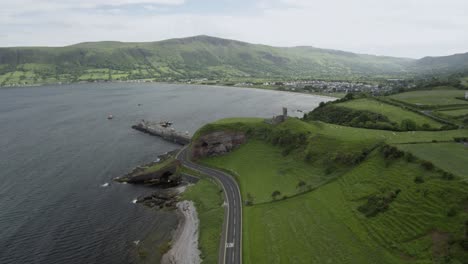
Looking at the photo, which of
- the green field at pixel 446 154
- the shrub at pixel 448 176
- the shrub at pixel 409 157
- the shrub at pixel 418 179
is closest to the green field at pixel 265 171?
the shrub at pixel 409 157

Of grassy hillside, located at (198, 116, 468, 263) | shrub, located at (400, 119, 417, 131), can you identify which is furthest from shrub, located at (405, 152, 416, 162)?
shrub, located at (400, 119, 417, 131)

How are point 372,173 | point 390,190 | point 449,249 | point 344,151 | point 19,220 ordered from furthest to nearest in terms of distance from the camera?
1. point 344,151
2. point 19,220
3. point 372,173
4. point 390,190
5. point 449,249

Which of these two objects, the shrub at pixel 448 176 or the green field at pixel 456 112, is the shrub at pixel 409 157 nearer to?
the shrub at pixel 448 176

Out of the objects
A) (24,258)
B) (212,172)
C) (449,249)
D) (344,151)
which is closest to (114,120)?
(212,172)

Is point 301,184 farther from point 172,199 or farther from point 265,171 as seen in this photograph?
point 172,199

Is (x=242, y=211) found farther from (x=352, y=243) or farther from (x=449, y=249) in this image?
(x=449, y=249)

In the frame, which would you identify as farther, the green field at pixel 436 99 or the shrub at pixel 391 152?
the green field at pixel 436 99

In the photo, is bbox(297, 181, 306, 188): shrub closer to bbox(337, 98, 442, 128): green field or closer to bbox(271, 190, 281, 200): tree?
bbox(271, 190, 281, 200): tree
